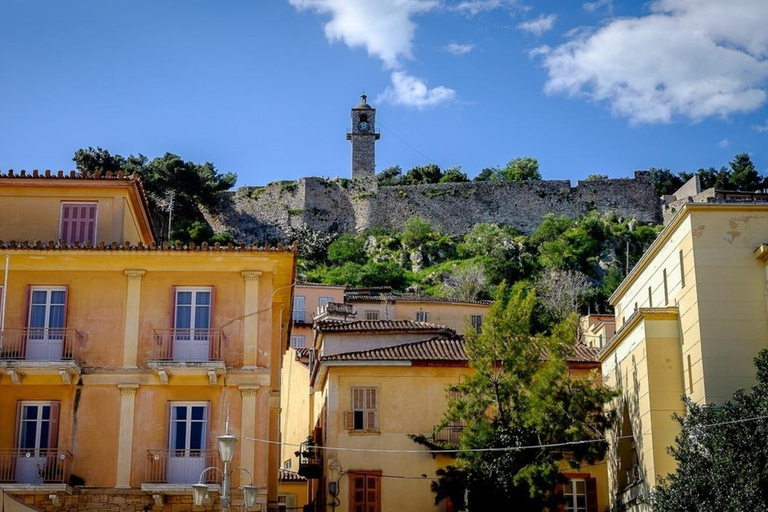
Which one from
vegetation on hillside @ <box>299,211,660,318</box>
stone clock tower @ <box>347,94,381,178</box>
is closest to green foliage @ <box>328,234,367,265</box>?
vegetation on hillside @ <box>299,211,660,318</box>

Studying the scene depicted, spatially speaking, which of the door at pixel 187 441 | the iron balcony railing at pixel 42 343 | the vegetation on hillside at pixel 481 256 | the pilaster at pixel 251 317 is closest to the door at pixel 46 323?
the iron balcony railing at pixel 42 343

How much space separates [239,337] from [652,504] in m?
10.3

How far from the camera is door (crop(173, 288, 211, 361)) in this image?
90.2ft

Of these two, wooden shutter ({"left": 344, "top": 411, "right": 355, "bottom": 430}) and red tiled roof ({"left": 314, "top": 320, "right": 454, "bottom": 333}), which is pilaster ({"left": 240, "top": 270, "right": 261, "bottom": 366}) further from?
red tiled roof ({"left": 314, "top": 320, "right": 454, "bottom": 333})

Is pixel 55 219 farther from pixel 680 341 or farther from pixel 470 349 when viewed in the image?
pixel 680 341

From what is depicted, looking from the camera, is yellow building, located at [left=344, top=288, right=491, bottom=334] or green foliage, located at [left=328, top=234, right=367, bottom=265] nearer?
yellow building, located at [left=344, top=288, right=491, bottom=334]

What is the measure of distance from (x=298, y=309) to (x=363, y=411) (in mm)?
31267

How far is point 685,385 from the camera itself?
2700 cm

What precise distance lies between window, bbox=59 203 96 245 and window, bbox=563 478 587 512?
15.5 m

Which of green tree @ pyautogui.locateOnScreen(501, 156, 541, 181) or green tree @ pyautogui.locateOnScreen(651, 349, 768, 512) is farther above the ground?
green tree @ pyautogui.locateOnScreen(501, 156, 541, 181)

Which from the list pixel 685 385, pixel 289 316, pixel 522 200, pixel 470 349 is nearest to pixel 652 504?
pixel 685 385

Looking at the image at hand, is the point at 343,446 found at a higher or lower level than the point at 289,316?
lower

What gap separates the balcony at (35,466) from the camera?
26.1 m

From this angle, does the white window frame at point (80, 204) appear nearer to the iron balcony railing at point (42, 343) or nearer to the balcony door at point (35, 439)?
the iron balcony railing at point (42, 343)
